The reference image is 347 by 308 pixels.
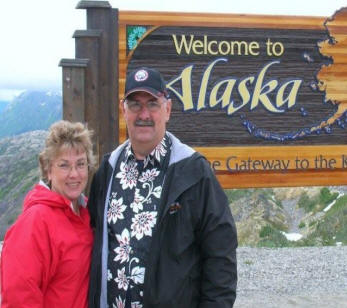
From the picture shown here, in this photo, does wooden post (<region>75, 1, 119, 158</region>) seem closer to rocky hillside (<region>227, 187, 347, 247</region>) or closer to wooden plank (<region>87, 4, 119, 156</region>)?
wooden plank (<region>87, 4, 119, 156</region>)

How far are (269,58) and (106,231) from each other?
3.12 m

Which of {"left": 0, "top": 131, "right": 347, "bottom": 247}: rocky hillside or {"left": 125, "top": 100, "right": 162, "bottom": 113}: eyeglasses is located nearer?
{"left": 125, "top": 100, "right": 162, "bottom": 113}: eyeglasses

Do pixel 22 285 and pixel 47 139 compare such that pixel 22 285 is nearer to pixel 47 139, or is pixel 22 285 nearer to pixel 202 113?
pixel 47 139

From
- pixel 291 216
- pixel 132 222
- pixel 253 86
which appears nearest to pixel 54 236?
pixel 132 222

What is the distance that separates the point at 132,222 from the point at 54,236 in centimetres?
34

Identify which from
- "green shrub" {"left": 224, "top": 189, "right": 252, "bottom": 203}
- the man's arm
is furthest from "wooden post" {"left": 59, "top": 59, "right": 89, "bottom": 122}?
"green shrub" {"left": 224, "top": 189, "right": 252, "bottom": 203}

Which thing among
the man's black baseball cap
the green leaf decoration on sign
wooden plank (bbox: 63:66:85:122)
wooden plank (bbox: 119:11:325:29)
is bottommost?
the man's black baseball cap

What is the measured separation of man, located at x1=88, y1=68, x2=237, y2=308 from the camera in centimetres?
235

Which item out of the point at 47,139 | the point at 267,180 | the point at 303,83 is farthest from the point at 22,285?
the point at 303,83

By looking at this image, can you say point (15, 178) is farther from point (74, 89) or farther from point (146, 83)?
point (146, 83)

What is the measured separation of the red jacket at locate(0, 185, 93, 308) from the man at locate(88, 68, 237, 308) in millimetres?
74

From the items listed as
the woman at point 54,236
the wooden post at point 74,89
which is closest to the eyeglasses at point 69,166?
the woman at point 54,236

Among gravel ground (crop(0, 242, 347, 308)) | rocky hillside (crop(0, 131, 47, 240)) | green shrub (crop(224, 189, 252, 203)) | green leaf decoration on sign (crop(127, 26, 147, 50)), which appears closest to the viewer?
green leaf decoration on sign (crop(127, 26, 147, 50))

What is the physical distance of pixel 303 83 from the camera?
5.20m
